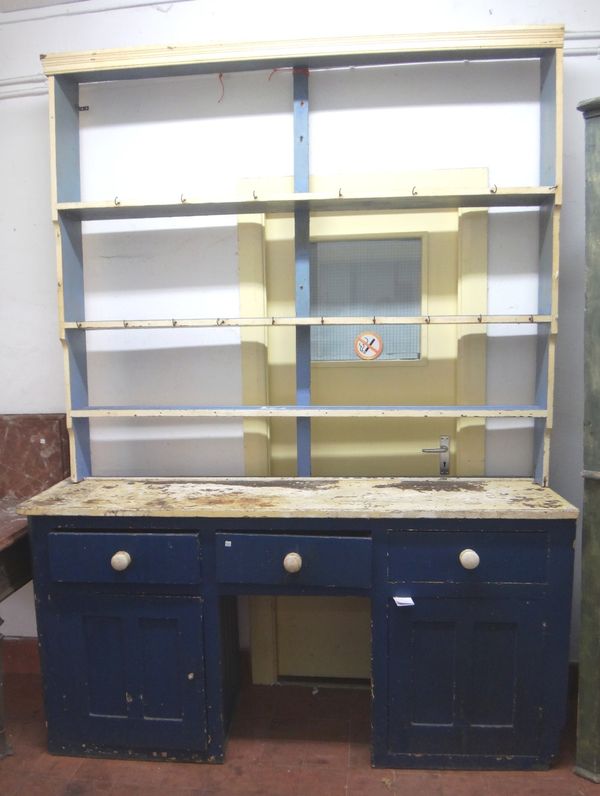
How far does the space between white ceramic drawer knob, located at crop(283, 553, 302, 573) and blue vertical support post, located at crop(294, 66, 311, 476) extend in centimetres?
56

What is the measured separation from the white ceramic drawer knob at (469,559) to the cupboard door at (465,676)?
135 millimetres

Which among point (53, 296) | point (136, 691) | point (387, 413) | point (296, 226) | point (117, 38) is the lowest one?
point (136, 691)

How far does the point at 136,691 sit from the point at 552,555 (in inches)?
55.2

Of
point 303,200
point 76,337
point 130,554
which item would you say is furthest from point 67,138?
point 130,554

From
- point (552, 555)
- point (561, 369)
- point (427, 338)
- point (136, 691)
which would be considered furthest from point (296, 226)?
point (136, 691)

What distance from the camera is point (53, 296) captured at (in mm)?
2170

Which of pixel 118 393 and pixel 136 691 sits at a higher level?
pixel 118 393

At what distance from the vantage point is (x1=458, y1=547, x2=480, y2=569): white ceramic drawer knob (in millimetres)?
1568

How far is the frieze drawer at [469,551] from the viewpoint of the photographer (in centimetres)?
159

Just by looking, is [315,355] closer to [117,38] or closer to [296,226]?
[296,226]

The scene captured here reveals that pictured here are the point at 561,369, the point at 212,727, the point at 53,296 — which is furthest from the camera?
the point at 53,296

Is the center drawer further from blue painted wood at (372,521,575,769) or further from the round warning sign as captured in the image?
the round warning sign

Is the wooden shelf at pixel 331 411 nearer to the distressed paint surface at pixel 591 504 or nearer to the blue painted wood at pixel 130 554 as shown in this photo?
the distressed paint surface at pixel 591 504

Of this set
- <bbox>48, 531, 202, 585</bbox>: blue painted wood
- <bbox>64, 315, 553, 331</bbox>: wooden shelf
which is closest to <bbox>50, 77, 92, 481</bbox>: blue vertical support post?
<bbox>64, 315, 553, 331</bbox>: wooden shelf
